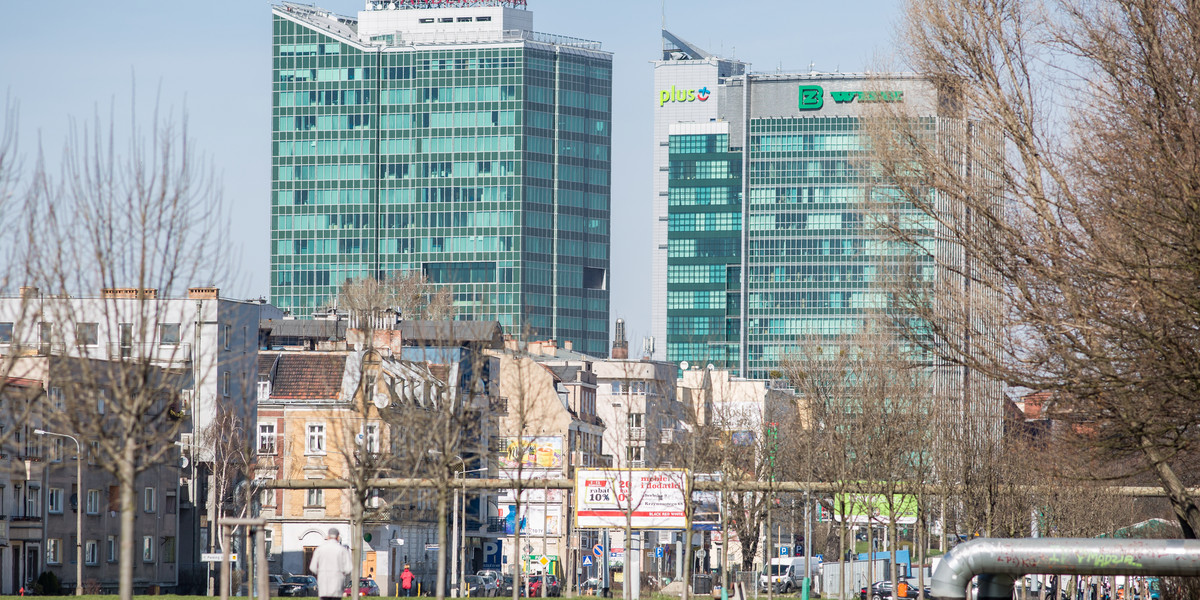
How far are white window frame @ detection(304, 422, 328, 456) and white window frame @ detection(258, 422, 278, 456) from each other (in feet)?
5.78

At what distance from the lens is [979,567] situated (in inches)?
1020

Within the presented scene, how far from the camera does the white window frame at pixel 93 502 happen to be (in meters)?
83.8

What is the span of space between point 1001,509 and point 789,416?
50.9 m

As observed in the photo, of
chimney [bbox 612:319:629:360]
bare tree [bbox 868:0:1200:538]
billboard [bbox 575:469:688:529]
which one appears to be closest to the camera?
bare tree [bbox 868:0:1200:538]

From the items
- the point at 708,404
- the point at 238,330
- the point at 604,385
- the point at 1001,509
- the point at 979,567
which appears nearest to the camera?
the point at 979,567

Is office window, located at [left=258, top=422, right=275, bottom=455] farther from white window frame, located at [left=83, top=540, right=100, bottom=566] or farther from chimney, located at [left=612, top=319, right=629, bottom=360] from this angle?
→ chimney, located at [left=612, top=319, right=629, bottom=360]

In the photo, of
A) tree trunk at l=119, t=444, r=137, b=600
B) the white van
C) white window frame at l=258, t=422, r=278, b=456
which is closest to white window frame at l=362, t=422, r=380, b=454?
white window frame at l=258, t=422, r=278, b=456

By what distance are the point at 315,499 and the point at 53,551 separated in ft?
54.2

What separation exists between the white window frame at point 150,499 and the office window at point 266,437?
723 cm

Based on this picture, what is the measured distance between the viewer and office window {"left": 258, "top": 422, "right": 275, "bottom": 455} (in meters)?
92.7

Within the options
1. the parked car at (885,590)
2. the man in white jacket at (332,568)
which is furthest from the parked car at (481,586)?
the man in white jacket at (332,568)

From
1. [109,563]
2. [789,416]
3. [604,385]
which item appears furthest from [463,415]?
[604,385]

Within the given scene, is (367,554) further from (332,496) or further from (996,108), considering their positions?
(996,108)

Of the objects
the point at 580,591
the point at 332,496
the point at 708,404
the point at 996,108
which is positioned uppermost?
the point at 996,108
